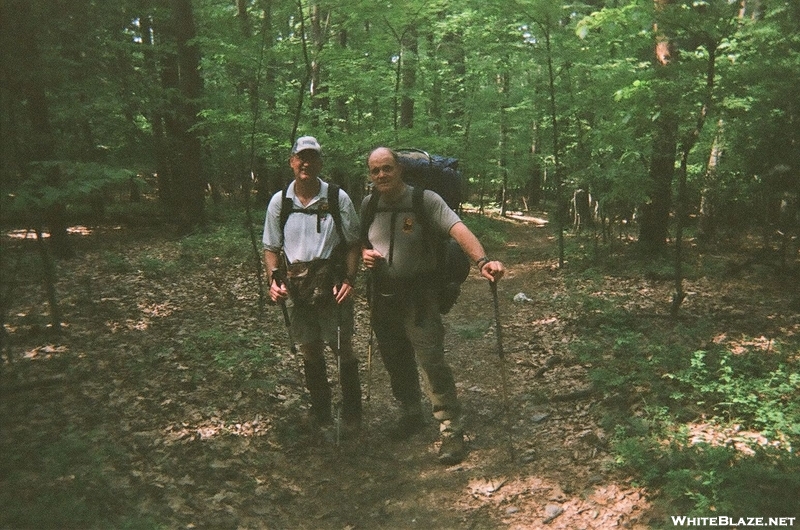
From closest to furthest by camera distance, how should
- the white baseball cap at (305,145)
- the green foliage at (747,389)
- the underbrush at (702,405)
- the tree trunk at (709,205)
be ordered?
the underbrush at (702,405), the green foliage at (747,389), the white baseball cap at (305,145), the tree trunk at (709,205)

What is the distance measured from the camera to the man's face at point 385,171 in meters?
4.58

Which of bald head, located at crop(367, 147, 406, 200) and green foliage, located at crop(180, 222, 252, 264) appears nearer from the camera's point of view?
bald head, located at crop(367, 147, 406, 200)

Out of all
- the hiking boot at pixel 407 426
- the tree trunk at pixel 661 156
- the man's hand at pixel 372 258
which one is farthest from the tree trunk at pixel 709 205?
the man's hand at pixel 372 258

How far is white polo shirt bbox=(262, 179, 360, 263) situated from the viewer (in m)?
4.84

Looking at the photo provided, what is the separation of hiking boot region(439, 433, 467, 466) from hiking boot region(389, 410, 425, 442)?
56 centimetres

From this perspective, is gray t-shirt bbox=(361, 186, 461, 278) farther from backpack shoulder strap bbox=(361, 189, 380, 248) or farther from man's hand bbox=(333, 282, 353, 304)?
man's hand bbox=(333, 282, 353, 304)

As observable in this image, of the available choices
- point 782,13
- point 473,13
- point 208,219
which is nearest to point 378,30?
point 473,13

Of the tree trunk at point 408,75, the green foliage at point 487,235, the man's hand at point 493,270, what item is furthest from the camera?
the green foliage at point 487,235

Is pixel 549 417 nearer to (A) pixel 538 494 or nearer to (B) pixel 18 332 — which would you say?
(A) pixel 538 494

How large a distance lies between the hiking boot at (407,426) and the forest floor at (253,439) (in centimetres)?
7

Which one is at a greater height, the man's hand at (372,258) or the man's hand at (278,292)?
the man's hand at (372,258)

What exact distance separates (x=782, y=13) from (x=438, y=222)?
582 centimetres

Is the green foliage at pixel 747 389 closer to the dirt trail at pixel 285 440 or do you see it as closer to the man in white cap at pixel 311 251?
the dirt trail at pixel 285 440

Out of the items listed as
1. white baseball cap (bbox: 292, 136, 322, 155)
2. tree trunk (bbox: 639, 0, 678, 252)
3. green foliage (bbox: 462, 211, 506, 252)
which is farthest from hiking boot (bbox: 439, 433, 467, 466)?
green foliage (bbox: 462, 211, 506, 252)
